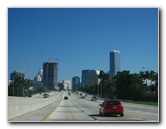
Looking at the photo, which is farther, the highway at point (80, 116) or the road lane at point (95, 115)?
the road lane at point (95, 115)

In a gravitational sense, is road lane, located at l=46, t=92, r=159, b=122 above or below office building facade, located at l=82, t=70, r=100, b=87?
below

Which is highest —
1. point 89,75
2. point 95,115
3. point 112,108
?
point 89,75

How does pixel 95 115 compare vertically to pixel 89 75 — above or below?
below

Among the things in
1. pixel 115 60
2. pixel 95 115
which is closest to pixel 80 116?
A: pixel 95 115

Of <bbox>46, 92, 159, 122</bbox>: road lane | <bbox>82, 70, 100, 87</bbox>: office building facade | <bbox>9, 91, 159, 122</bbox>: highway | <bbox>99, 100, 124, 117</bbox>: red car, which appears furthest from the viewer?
<bbox>82, 70, 100, 87</bbox>: office building facade

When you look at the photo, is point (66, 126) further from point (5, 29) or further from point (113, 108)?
point (113, 108)

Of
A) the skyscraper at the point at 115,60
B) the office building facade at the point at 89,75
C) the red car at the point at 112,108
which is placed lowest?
the red car at the point at 112,108

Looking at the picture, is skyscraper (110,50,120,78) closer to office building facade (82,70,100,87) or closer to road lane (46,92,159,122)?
road lane (46,92,159,122)

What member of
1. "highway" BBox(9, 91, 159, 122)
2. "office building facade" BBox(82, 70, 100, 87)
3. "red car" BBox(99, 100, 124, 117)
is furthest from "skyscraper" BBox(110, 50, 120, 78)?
"red car" BBox(99, 100, 124, 117)

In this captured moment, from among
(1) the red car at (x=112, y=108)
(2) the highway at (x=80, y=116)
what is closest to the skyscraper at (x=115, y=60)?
(2) the highway at (x=80, y=116)

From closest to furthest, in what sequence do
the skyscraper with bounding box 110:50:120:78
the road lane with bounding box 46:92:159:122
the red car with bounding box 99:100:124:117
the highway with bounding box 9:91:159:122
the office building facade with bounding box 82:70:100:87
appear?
the skyscraper with bounding box 110:50:120:78, the highway with bounding box 9:91:159:122, the road lane with bounding box 46:92:159:122, the red car with bounding box 99:100:124:117, the office building facade with bounding box 82:70:100:87

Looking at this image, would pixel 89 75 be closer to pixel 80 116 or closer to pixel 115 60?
pixel 80 116

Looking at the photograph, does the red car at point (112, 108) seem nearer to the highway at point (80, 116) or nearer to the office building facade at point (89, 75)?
the highway at point (80, 116)
